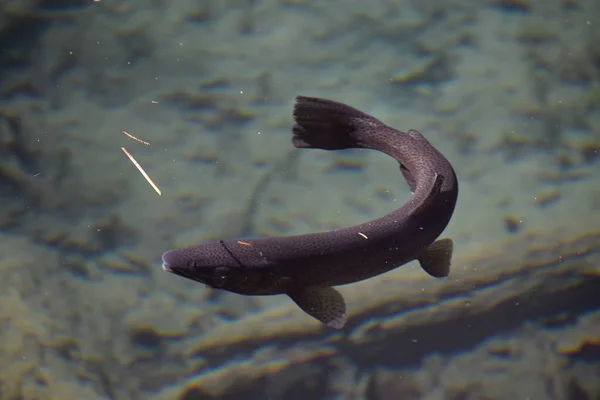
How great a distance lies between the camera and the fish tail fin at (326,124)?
3.29m

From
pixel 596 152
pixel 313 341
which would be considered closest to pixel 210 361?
pixel 313 341

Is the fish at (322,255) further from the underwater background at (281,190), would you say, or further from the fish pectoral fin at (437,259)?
the underwater background at (281,190)

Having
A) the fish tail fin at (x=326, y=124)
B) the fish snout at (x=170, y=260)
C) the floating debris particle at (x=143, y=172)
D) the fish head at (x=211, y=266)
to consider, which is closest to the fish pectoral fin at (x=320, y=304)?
the fish head at (x=211, y=266)

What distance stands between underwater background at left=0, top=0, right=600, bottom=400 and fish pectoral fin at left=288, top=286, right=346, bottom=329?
2374mm

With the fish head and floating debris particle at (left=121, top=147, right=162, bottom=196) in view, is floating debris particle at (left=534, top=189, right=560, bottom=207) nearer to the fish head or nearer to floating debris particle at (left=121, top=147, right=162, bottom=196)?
the fish head

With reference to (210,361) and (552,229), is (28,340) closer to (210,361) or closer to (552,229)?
(210,361)

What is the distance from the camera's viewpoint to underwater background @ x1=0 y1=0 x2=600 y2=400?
208 inches

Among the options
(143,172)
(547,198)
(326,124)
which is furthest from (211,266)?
(547,198)

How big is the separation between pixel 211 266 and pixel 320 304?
2.40 ft

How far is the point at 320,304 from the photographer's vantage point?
2.88 m

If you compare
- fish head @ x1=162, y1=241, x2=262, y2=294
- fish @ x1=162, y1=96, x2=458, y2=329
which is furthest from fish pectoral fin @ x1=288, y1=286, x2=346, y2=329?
fish head @ x1=162, y1=241, x2=262, y2=294

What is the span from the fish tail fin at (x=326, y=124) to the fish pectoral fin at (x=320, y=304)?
3.60 feet

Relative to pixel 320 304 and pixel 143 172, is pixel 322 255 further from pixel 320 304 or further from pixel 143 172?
pixel 143 172

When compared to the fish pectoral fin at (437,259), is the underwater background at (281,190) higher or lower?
lower
